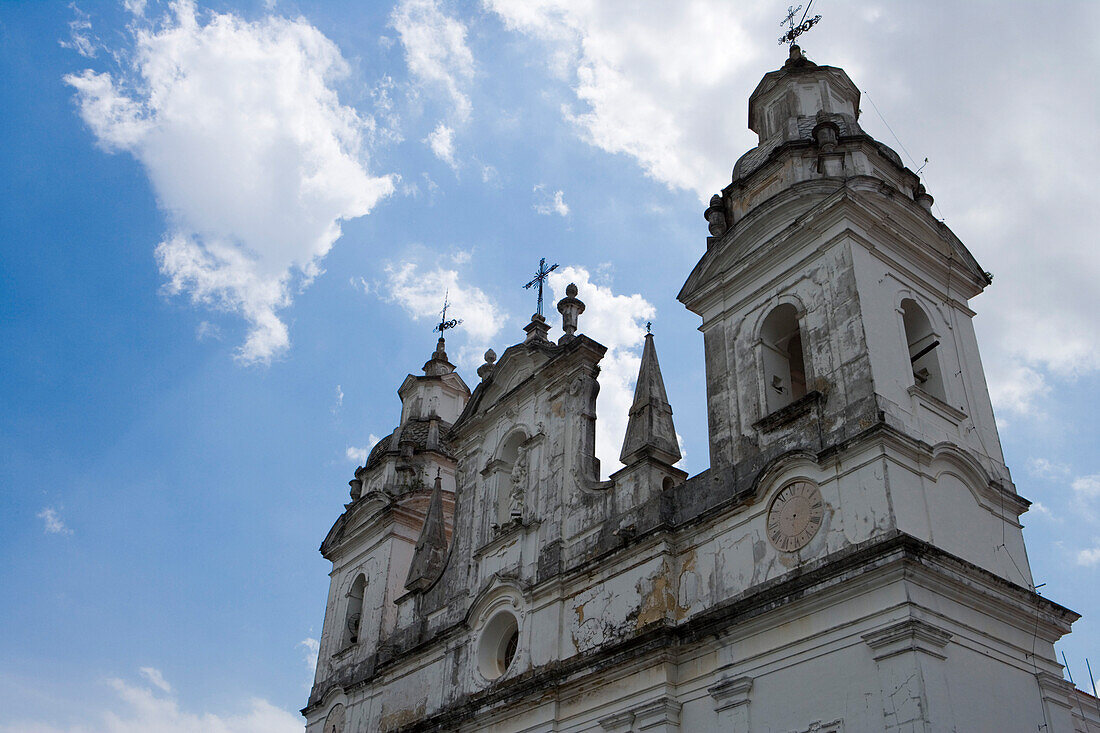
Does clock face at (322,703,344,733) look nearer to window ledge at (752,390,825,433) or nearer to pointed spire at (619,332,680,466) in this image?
pointed spire at (619,332,680,466)

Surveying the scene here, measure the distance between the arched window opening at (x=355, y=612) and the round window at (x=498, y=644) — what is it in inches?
232

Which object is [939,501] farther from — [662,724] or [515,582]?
[515,582]

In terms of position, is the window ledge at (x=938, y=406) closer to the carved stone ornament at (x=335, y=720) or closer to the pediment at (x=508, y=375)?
the pediment at (x=508, y=375)

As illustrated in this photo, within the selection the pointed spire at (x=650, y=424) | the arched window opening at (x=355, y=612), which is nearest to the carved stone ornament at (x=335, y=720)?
the arched window opening at (x=355, y=612)

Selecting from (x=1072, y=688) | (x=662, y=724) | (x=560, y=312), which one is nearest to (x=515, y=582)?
(x=662, y=724)

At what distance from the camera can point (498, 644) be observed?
55.1 feet

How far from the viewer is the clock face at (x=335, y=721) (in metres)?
20.3

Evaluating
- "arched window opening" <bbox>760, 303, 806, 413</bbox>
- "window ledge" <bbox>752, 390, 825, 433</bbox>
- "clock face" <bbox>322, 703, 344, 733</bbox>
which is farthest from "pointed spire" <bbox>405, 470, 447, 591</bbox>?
"window ledge" <bbox>752, 390, 825, 433</bbox>

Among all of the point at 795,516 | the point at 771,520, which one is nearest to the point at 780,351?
the point at 771,520

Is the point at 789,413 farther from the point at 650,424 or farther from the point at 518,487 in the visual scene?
the point at 518,487

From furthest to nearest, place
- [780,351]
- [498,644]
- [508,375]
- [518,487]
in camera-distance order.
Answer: [508,375], [518,487], [498,644], [780,351]

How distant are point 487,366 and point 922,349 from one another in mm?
9212

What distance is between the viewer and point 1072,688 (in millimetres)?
12109

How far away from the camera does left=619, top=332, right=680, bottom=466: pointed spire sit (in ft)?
50.6
